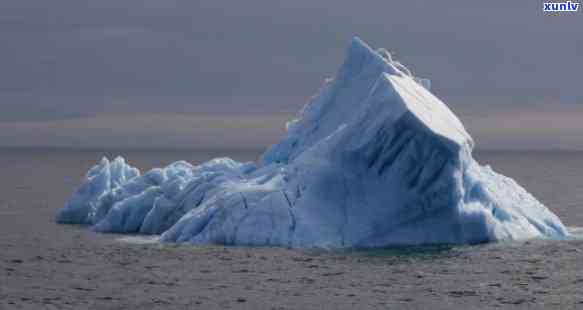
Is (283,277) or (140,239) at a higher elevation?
(140,239)

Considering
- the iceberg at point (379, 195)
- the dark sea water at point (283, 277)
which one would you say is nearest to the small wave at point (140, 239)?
the dark sea water at point (283, 277)

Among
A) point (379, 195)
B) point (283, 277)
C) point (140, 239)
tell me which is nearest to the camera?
point (283, 277)

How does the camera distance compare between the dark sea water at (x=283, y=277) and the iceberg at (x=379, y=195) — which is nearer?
the dark sea water at (x=283, y=277)

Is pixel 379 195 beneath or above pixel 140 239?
above

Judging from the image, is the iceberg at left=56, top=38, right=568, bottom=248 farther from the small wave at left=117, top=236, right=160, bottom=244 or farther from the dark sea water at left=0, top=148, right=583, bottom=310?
the dark sea water at left=0, top=148, right=583, bottom=310

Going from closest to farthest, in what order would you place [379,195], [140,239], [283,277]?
[283,277]
[379,195]
[140,239]

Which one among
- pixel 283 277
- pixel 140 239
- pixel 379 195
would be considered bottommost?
pixel 283 277

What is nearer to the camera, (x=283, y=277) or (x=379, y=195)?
(x=283, y=277)

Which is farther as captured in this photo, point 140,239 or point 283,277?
point 140,239

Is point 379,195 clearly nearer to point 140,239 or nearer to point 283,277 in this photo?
point 283,277

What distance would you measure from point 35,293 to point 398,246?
13.4 metres

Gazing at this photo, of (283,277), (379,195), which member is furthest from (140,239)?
(283,277)

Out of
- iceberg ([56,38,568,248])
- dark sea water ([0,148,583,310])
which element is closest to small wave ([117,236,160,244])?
dark sea water ([0,148,583,310])

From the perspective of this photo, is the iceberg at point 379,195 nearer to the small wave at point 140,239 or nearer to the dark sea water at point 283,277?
the small wave at point 140,239
